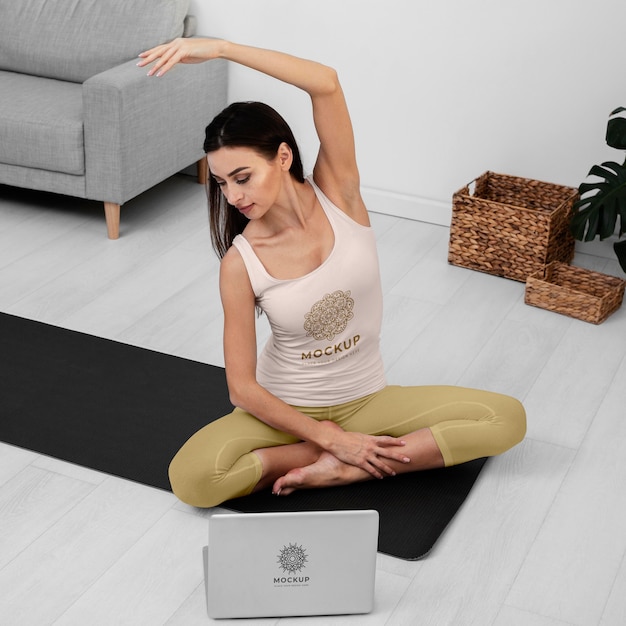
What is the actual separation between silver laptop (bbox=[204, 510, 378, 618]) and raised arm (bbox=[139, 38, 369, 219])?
68 cm

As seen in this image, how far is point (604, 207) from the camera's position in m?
3.08

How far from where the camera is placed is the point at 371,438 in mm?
2201

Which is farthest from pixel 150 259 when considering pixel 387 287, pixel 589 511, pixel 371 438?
pixel 589 511

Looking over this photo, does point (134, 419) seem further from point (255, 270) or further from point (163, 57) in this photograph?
point (163, 57)

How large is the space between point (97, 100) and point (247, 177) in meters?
1.54

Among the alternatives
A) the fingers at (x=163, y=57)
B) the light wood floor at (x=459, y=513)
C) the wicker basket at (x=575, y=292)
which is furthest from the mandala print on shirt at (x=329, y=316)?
the wicker basket at (x=575, y=292)

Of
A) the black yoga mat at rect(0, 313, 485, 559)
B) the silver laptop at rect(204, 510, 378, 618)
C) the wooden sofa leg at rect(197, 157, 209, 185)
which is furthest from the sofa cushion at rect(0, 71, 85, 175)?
the silver laptop at rect(204, 510, 378, 618)

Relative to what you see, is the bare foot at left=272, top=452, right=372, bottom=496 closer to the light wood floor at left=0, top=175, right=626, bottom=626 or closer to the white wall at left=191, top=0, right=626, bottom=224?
the light wood floor at left=0, top=175, right=626, bottom=626

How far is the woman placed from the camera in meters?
2.02

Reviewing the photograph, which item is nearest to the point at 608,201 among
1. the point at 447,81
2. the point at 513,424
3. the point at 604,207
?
the point at 604,207

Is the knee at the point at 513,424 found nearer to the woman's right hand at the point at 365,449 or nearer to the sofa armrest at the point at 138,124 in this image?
the woman's right hand at the point at 365,449

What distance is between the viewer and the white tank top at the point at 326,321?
210cm

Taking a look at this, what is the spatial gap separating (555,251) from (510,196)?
302mm

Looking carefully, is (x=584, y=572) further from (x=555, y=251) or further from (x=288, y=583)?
(x=555, y=251)
